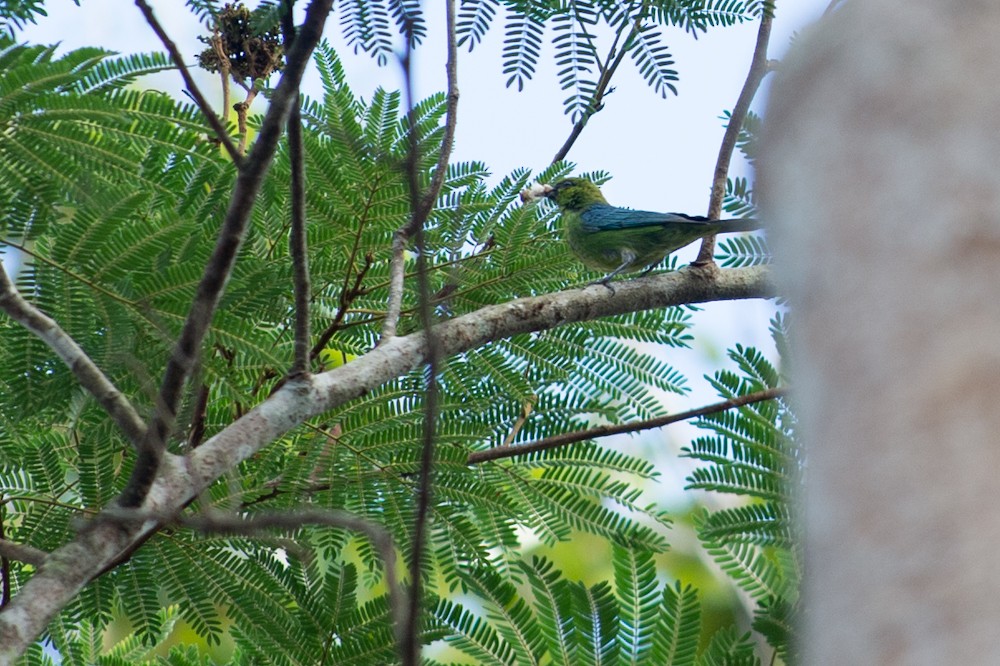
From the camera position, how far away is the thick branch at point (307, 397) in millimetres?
2293

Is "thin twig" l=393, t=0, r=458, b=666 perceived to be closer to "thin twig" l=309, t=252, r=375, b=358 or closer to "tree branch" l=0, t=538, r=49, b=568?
"tree branch" l=0, t=538, r=49, b=568

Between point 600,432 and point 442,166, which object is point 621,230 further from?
point 442,166

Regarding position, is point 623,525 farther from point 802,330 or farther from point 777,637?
point 802,330

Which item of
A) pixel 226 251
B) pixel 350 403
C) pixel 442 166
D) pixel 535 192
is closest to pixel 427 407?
pixel 226 251

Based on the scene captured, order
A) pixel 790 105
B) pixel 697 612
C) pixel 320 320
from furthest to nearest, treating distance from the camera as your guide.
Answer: pixel 320 320
pixel 697 612
pixel 790 105

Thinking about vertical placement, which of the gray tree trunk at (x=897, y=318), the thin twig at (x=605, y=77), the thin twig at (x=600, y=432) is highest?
the thin twig at (x=605, y=77)

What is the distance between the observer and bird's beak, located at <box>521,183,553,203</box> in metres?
4.23

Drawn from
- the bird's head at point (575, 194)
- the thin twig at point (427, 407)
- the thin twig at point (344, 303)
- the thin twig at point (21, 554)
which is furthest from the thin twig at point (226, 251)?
the bird's head at point (575, 194)

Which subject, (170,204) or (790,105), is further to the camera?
(170,204)

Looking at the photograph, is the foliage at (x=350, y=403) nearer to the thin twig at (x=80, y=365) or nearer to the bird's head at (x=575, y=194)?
the thin twig at (x=80, y=365)

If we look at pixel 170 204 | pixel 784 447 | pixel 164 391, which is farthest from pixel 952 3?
pixel 170 204

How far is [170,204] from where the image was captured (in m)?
3.81

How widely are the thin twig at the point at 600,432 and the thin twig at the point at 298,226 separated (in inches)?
43.4

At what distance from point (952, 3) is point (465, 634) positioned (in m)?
2.81
